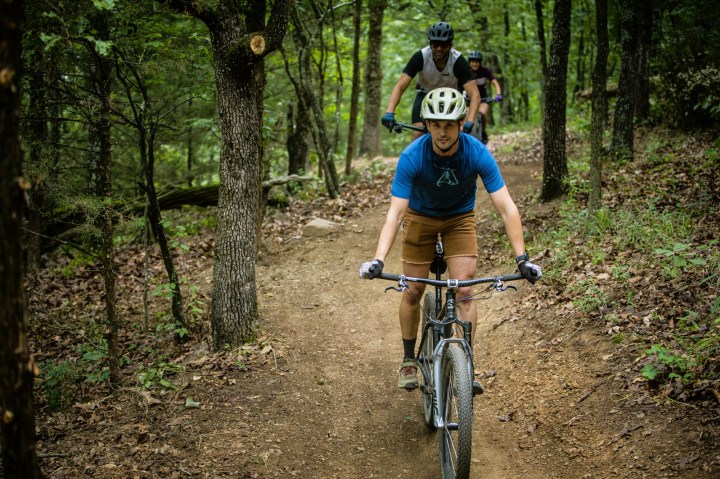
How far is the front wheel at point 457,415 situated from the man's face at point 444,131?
5.60 feet

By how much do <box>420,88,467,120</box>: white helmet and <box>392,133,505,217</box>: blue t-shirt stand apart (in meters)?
0.35

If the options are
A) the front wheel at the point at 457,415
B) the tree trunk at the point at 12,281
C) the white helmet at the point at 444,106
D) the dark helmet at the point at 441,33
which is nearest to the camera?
the tree trunk at the point at 12,281

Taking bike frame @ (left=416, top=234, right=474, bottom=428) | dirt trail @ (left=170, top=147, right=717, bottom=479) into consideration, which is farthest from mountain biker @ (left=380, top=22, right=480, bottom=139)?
bike frame @ (left=416, top=234, right=474, bottom=428)

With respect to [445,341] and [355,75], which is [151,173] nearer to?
[445,341]

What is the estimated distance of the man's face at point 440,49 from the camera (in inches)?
292

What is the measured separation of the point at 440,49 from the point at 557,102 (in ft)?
10.3

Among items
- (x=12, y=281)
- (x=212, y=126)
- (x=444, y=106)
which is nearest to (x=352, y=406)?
(x=444, y=106)

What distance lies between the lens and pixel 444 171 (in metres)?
4.86

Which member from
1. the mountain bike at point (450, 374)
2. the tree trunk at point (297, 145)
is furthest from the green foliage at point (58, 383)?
the tree trunk at point (297, 145)

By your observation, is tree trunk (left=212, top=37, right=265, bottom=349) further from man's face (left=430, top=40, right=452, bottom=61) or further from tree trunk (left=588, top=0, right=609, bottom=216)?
tree trunk (left=588, top=0, right=609, bottom=216)

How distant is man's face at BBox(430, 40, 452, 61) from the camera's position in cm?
741

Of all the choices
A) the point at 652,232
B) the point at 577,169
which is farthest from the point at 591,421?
the point at 577,169

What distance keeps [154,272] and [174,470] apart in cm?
677

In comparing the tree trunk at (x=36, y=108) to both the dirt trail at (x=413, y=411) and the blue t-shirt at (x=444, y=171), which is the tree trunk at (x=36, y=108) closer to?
the dirt trail at (x=413, y=411)
